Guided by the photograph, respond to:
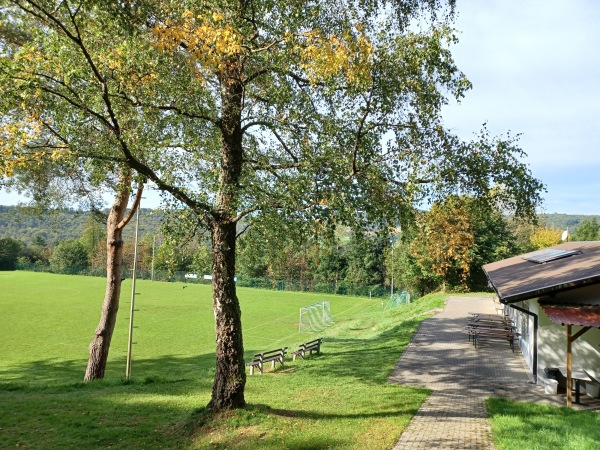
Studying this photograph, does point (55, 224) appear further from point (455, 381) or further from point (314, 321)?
point (314, 321)

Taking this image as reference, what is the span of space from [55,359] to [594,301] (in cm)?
2436

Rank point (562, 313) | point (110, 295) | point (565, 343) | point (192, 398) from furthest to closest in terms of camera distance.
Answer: point (110, 295)
point (565, 343)
point (192, 398)
point (562, 313)

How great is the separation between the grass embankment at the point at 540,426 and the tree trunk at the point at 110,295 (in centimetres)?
1200

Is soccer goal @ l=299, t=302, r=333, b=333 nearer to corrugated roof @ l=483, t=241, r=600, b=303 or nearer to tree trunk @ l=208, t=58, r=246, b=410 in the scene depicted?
corrugated roof @ l=483, t=241, r=600, b=303

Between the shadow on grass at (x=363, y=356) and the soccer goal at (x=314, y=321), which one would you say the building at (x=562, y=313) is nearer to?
the shadow on grass at (x=363, y=356)

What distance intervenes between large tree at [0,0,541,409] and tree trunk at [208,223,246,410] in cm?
3

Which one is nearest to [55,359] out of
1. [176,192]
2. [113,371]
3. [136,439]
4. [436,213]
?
[113,371]

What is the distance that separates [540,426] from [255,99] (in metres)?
8.31

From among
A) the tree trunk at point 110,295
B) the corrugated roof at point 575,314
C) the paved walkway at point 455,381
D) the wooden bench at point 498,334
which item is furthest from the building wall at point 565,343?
the tree trunk at point 110,295

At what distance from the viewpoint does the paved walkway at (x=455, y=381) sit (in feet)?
26.4

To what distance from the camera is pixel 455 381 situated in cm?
1238

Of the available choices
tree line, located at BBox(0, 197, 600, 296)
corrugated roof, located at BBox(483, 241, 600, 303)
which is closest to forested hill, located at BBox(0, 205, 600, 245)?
tree line, located at BBox(0, 197, 600, 296)

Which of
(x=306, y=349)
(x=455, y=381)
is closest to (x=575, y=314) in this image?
(x=455, y=381)

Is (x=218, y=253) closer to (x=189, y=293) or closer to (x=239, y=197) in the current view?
(x=239, y=197)
